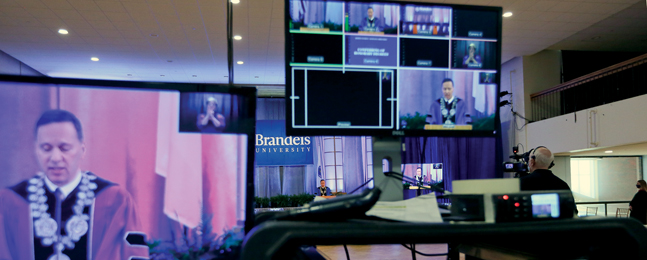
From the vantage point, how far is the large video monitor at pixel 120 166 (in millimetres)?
946

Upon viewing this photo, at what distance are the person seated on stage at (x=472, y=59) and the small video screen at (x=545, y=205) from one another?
0.43 metres

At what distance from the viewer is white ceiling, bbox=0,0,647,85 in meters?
7.07

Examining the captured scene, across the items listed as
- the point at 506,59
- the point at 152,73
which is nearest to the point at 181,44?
the point at 152,73

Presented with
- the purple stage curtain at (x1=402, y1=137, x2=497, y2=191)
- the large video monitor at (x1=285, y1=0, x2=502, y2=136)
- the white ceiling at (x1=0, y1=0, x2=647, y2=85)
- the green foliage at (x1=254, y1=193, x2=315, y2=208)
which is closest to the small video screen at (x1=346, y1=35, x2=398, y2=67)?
the large video monitor at (x1=285, y1=0, x2=502, y2=136)

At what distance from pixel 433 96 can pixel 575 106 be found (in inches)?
348

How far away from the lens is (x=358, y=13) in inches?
45.7

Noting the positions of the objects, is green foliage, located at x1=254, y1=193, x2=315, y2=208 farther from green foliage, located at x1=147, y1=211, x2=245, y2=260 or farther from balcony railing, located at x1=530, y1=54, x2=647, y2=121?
green foliage, located at x1=147, y1=211, x2=245, y2=260

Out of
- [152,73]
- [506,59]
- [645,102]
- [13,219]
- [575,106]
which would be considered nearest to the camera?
[13,219]

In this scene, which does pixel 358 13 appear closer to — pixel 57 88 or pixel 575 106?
pixel 57 88

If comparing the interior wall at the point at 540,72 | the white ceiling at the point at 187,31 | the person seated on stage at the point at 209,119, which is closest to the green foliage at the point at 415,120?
the person seated on stage at the point at 209,119

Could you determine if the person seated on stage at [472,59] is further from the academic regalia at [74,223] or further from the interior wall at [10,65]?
the interior wall at [10,65]

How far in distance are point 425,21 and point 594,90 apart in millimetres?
9238

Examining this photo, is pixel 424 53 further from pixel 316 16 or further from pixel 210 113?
pixel 210 113

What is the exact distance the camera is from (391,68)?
1.17m
